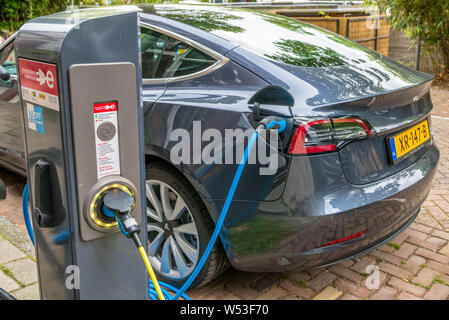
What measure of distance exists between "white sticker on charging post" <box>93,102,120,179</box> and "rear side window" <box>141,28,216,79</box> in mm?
1113

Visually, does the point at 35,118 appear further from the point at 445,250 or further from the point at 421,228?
the point at 421,228

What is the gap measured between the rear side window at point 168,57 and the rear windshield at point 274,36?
15 cm

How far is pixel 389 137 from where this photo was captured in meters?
2.43

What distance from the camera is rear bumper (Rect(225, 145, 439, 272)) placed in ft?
7.14

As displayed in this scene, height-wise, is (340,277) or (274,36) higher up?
(274,36)

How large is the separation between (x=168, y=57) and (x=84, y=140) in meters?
1.39

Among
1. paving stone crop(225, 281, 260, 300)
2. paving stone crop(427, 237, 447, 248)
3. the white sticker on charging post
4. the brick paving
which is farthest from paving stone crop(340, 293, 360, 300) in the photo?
A: the white sticker on charging post

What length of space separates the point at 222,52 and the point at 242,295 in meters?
1.35

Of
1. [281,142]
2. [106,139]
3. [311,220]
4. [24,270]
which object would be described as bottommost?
[24,270]

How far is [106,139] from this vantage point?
1.62m

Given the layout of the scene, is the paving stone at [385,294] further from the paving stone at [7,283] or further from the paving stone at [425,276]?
the paving stone at [7,283]

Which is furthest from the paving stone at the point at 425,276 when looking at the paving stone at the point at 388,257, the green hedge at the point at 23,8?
the green hedge at the point at 23,8

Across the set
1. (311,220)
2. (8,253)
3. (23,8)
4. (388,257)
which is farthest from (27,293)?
(23,8)
